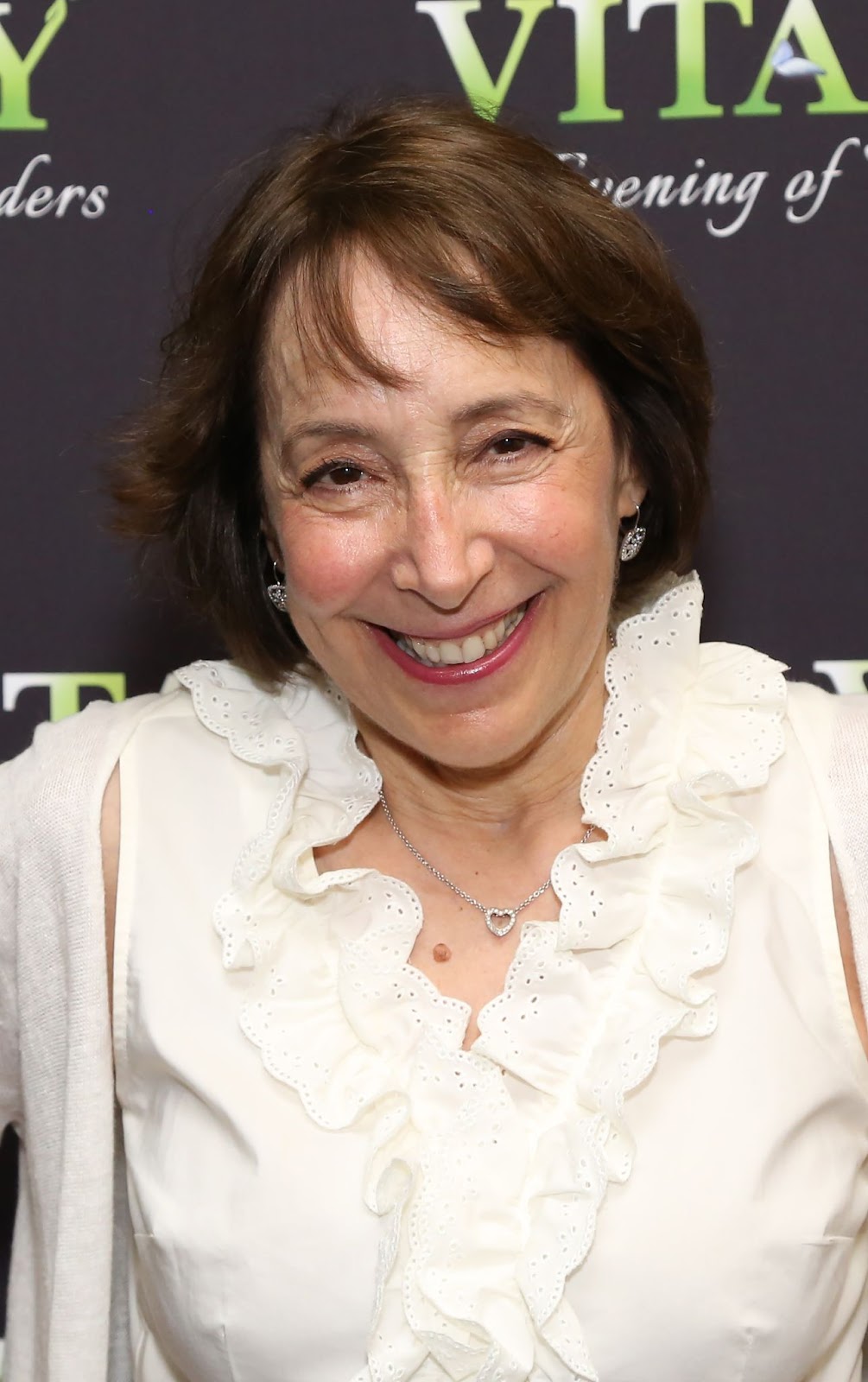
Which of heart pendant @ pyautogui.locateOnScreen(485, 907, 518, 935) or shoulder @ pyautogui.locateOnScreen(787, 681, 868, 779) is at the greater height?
shoulder @ pyautogui.locateOnScreen(787, 681, 868, 779)

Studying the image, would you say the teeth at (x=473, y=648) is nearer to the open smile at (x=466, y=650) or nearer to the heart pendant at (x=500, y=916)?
the open smile at (x=466, y=650)

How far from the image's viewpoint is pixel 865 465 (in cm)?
171

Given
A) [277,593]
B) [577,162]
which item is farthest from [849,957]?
[577,162]

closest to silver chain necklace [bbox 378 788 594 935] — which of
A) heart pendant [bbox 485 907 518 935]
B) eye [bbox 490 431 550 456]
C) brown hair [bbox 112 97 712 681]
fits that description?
heart pendant [bbox 485 907 518 935]

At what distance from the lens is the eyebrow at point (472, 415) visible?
48.6 inches

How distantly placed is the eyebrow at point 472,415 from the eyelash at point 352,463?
0.07 feet

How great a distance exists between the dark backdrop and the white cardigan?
0.35 metres

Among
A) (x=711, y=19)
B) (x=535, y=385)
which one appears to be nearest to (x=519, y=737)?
(x=535, y=385)

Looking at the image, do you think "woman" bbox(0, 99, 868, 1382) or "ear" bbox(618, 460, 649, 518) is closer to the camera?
"woman" bbox(0, 99, 868, 1382)

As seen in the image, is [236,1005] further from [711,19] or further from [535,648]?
[711,19]

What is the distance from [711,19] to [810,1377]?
1.32 metres

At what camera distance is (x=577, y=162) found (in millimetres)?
1682

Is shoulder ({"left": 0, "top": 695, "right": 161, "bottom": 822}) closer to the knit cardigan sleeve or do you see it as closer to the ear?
the knit cardigan sleeve

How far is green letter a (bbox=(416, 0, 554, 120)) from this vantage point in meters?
1.67
